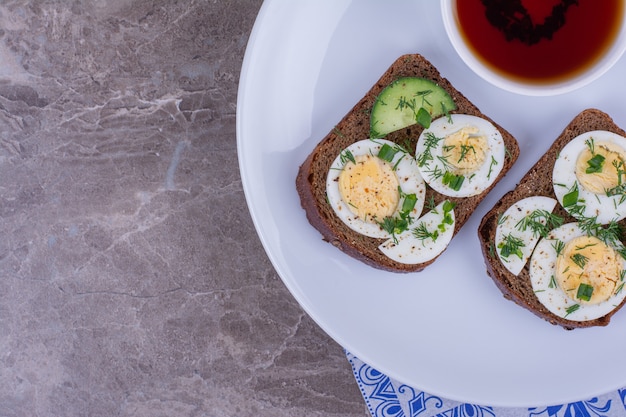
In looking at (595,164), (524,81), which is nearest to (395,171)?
(524,81)

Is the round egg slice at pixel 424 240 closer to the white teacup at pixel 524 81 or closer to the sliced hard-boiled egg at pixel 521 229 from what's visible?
the sliced hard-boiled egg at pixel 521 229

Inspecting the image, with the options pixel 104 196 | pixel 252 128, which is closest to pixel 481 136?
pixel 252 128

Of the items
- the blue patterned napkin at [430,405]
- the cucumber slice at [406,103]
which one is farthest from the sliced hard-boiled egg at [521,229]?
the blue patterned napkin at [430,405]

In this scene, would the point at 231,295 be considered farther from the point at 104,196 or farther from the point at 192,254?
the point at 104,196

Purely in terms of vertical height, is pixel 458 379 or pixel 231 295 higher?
pixel 458 379

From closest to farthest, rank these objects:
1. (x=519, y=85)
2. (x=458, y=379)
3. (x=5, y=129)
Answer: (x=519, y=85)
(x=458, y=379)
(x=5, y=129)

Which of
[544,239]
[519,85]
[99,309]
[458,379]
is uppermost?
[519,85]

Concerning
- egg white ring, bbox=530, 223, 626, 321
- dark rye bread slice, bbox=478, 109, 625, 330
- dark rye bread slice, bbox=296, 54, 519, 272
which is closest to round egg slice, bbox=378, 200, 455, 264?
dark rye bread slice, bbox=296, 54, 519, 272
